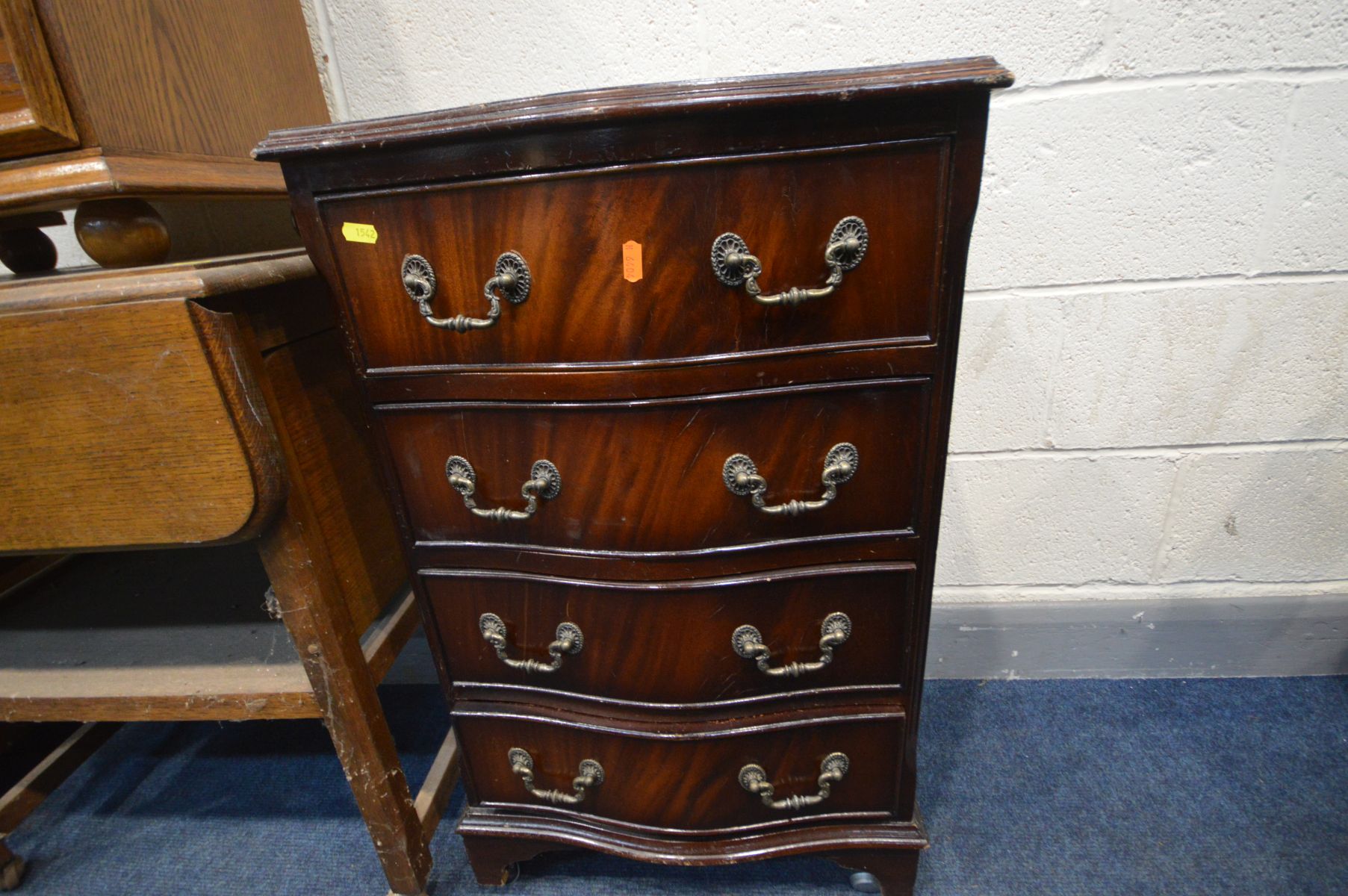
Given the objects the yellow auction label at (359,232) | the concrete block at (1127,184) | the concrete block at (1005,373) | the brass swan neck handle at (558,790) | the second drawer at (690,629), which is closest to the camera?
the yellow auction label at (359,232)

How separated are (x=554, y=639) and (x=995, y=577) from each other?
897 millimetres

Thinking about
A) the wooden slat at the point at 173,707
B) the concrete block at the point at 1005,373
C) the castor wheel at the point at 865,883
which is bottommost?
the castor wheel at the point at 865,883

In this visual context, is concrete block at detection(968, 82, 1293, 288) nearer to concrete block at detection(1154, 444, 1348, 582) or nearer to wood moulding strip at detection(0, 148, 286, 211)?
concrete block at detection(1154, 444, 1348, 582)

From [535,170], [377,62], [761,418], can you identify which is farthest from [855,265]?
[377,62]

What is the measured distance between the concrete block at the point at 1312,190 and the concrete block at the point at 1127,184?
0.9 inches

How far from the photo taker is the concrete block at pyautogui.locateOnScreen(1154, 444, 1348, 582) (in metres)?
1.09

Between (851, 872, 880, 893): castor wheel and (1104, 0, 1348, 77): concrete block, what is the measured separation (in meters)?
1.20

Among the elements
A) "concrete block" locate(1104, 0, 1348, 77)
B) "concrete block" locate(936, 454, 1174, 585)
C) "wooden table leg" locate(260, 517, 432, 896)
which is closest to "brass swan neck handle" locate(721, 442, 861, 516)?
"wooden table leg" locate(260, 517, 432, 896)

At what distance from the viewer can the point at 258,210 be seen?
1076 mm

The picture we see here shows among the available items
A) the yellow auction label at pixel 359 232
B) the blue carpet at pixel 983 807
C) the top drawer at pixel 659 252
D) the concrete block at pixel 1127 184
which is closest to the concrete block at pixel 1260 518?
the blue carpet at pixel 983 807

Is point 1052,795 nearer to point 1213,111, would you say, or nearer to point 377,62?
point 1213,111

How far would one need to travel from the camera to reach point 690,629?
0.70m

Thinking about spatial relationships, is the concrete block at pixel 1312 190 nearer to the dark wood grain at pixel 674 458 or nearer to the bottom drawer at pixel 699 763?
the dark wood grain at pixel 674 458

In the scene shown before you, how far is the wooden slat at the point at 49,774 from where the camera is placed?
1024mm
